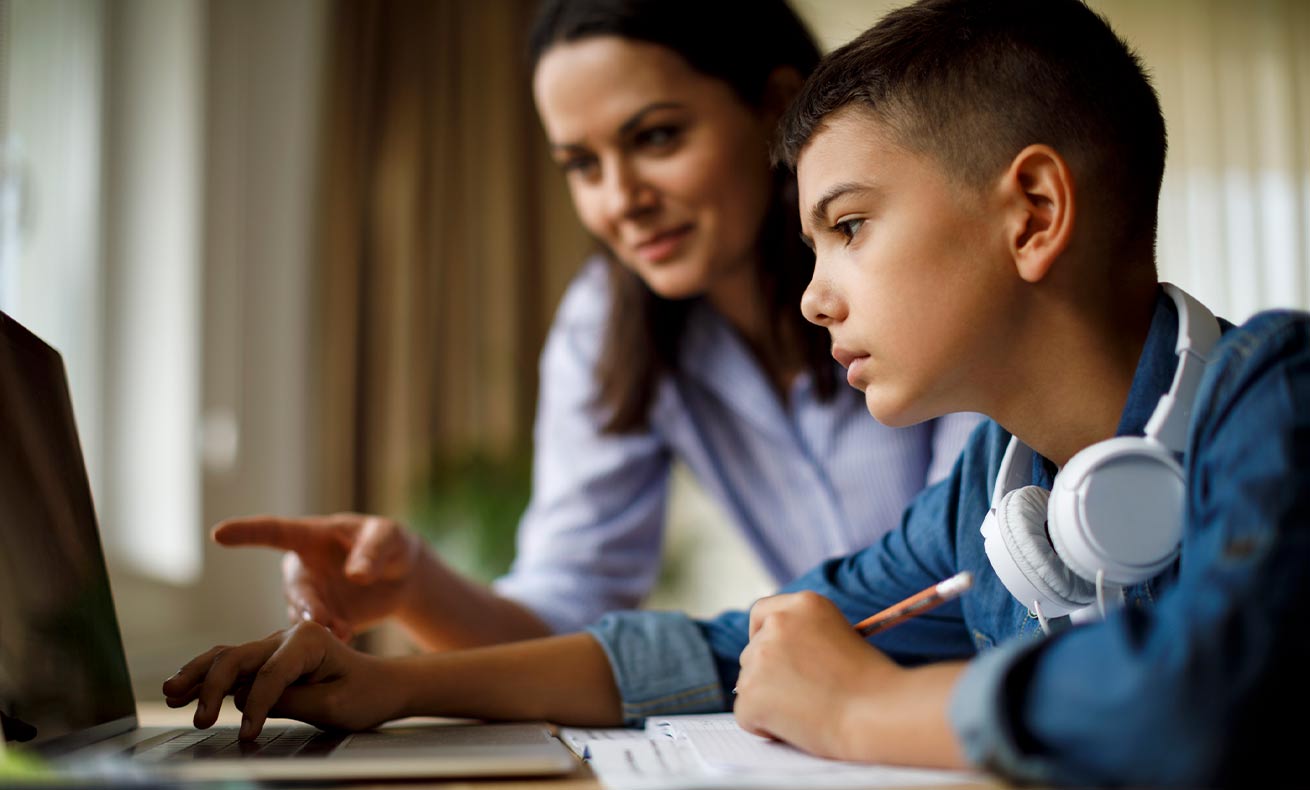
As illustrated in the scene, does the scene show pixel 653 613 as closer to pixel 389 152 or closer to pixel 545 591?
pixel 545 591

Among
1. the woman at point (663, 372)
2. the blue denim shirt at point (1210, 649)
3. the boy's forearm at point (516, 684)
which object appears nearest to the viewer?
the blue denim shirt at point (1210, 649)

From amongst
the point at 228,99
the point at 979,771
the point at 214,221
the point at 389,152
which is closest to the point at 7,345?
the point at 979,771

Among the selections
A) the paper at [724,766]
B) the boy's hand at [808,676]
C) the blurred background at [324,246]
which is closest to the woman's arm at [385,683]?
the paper at [724,766]

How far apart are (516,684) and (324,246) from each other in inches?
102

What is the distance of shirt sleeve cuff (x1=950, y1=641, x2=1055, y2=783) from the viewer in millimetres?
487

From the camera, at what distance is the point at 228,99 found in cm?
279

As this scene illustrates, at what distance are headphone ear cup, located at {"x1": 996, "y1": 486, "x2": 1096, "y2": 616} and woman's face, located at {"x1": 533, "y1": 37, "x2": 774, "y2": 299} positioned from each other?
0.76 metres

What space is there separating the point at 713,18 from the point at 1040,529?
0.89 meters

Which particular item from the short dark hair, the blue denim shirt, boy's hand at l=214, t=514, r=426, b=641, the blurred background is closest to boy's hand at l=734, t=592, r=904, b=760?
the blue denim shirt

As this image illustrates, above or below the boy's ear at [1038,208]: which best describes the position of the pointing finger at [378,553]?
below

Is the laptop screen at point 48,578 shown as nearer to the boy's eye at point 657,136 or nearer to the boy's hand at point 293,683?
the boy's hand at point 293,683

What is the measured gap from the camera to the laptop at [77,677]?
0.58 metres

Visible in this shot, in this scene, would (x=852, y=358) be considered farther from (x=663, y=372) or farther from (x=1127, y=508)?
(x=663, y=372)

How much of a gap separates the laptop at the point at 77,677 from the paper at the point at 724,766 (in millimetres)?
Answer: 38
